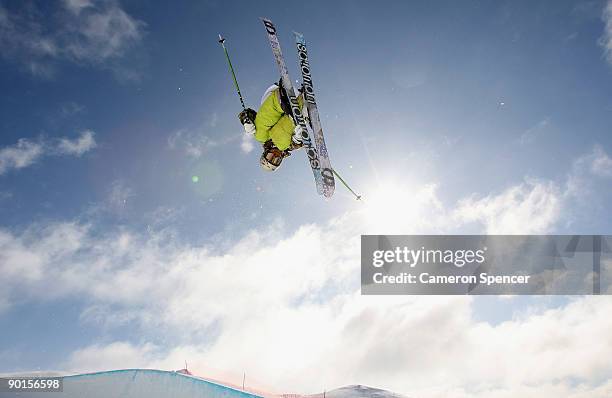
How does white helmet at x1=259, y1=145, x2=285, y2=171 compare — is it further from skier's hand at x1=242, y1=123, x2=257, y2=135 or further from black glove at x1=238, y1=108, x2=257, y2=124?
black glove at x1=238, y1=108, x2=257, y2=124

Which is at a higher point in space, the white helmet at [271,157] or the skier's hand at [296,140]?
the skier's hand at [296,140]

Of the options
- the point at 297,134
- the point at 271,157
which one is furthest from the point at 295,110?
the point at 271,157

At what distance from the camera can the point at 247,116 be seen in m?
10.0

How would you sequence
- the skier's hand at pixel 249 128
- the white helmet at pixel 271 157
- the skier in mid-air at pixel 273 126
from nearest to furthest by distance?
1. the skier in mid-air at pixel 273 126
2. the skier's hand at pixel 249 128
3. the white helmet at pixel 271 157

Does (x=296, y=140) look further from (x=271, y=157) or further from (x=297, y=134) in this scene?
(x=271, y=157)

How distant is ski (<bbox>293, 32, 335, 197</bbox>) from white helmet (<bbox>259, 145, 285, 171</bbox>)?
43.6 inches

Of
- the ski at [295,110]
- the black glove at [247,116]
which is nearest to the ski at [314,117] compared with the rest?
the ski at [295,110]

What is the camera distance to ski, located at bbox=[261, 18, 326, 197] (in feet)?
31.1

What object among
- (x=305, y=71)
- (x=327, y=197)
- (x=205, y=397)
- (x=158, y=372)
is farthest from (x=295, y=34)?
(x=158, y=372)

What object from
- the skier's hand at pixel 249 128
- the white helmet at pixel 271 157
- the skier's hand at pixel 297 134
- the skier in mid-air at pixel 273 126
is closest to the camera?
the skier in mid-air at pixel 273 126

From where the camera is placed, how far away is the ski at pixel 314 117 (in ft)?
33.1

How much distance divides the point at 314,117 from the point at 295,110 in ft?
3.16

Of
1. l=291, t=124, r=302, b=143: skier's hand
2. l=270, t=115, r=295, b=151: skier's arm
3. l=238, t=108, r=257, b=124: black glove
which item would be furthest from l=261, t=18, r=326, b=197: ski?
l=238, t=108, r=257, b=124: black glove

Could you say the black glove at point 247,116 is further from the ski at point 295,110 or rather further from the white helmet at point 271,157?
the ski at point 295,110
